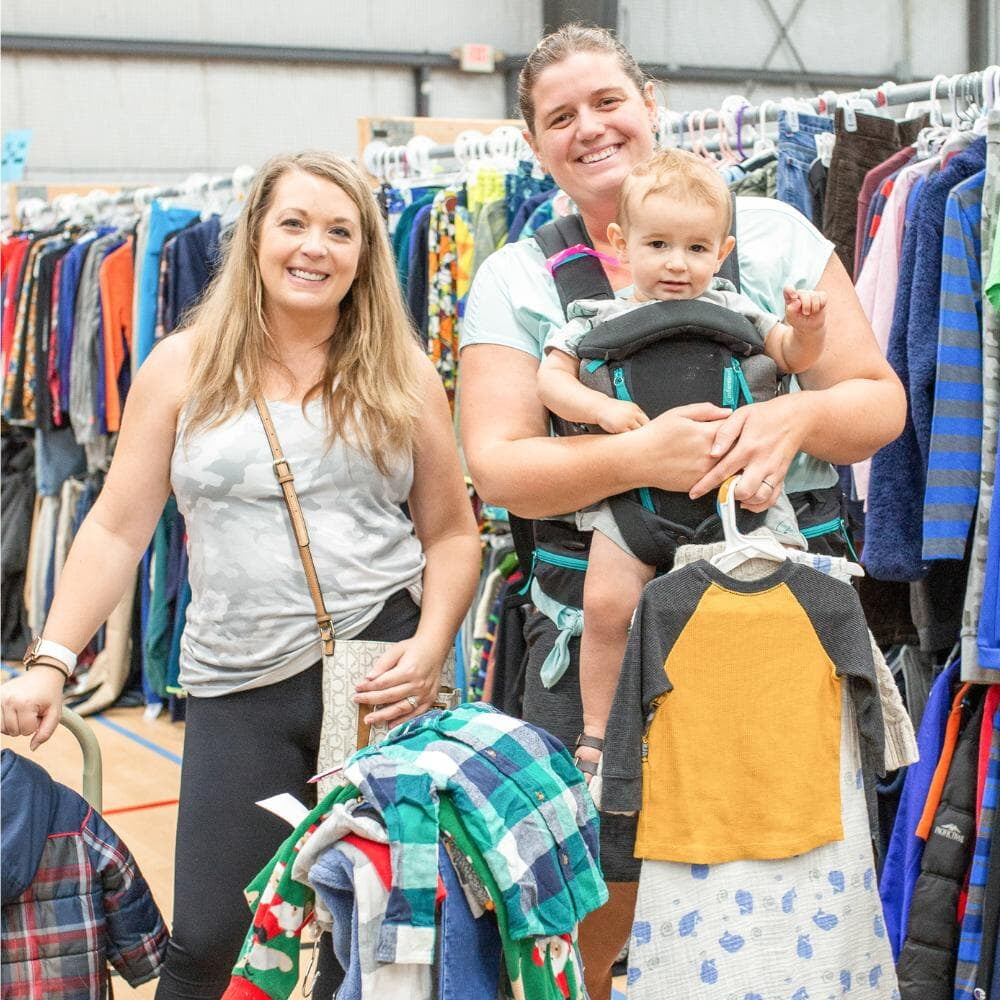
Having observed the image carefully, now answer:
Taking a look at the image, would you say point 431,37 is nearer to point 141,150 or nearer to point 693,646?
point 141,150

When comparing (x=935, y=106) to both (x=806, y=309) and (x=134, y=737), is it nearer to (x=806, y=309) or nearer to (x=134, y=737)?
(x=806, y=309)

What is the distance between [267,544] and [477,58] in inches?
396

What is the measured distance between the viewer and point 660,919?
1723 millimetres

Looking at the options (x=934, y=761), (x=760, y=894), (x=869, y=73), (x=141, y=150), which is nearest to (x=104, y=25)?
(x=141, y=150)

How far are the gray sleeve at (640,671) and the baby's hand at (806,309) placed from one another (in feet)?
1.06

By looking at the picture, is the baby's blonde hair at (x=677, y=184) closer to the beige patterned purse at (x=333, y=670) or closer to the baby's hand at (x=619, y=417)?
the baby's hand at (x=619, y=417)

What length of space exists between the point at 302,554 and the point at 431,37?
402 inches

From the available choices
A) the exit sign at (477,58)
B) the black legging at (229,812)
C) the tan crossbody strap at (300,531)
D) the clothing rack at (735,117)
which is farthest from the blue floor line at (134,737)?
the exit sign at (477,58)

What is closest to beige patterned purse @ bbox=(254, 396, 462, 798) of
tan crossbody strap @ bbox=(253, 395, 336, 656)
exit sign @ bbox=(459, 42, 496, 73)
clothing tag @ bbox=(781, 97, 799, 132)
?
tan crossbody strap @ bbox=(253, 395, 336, 656)

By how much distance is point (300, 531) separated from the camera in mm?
1997

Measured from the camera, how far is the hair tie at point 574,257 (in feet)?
6.22

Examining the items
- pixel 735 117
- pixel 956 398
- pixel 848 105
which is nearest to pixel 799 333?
Result: pixel 956 398

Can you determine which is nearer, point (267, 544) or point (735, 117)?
point (267, 544)

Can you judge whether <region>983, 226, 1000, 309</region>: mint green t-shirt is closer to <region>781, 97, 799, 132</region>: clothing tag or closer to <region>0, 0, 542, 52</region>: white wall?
<region>781, 97, 799, 132</region>: clothing tag
